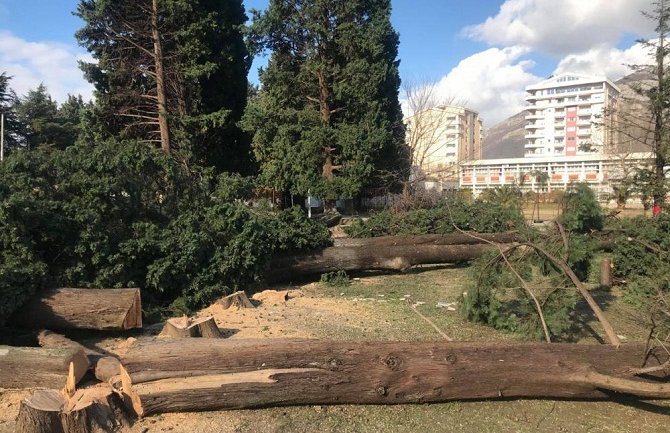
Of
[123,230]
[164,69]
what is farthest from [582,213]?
[164,69]

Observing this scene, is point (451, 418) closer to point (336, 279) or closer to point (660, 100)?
point (336, 279)

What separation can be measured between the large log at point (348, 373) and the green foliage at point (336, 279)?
5.27m

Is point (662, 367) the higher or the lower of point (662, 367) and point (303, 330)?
the higher

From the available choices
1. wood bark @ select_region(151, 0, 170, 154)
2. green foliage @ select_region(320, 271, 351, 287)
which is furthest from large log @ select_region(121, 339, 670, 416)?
wood bark @ select_region(151, 0, 170, 154)

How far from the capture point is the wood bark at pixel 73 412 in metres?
3.21

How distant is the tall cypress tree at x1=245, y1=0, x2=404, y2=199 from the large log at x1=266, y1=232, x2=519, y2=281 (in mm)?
9977

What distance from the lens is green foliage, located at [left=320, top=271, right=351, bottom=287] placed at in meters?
9.20

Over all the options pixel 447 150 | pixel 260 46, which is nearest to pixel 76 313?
pixel 260 46

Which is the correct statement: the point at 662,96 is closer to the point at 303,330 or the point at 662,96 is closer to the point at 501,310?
the point at 501,310

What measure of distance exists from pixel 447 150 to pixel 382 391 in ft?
255

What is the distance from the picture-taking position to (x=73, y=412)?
329 cm

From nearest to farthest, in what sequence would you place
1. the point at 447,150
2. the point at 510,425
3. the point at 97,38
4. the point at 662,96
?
the point at 510,425, the point at 662,96, the point at 97,38, the point at 447,150

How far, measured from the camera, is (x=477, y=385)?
3855 mm

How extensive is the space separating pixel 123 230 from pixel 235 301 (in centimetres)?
181
